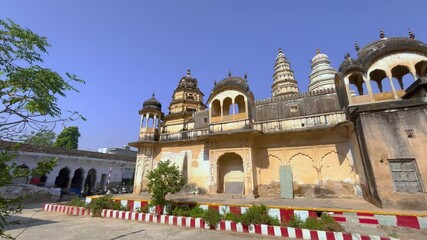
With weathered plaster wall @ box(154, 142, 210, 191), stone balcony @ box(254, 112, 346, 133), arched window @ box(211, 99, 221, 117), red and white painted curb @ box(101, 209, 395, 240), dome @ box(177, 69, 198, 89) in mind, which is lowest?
red and white painted curb @ box(101, 209, 395, 240)

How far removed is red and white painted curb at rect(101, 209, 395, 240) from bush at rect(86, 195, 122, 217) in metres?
0.75

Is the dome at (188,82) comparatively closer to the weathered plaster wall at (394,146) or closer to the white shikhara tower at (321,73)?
the white shikhara tower at (321,73)

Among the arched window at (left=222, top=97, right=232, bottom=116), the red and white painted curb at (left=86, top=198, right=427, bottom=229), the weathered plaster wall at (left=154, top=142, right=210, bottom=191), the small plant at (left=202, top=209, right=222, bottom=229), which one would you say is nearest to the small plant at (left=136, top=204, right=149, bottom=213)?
the small plant at (left=202, top=209, right=222, bottom=229)

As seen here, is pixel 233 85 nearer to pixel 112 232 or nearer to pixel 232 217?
pixel 232 217

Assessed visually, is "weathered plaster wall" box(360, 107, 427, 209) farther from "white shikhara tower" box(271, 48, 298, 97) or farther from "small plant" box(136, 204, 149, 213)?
"white shikhara tower" box(271, 48, 298, 97)

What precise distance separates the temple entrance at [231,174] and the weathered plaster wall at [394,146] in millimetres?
7605

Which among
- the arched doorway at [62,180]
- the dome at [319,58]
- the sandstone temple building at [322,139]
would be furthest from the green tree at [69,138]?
the dome at [319,58]

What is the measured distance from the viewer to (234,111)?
606 inches

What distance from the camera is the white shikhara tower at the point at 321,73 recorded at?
84.7 feet

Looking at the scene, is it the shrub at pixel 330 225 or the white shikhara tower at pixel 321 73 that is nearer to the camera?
the shrub at pixel 330 225

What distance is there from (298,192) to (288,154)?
8.11ft

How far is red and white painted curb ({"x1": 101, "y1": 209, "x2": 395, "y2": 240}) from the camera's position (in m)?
6.29

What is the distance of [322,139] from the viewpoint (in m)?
13.7

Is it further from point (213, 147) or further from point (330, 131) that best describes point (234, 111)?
point (330, 131)
